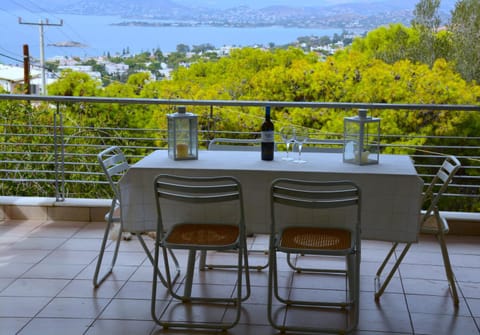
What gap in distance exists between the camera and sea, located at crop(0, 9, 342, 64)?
52.8 feet

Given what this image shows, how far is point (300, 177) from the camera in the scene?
3369 millimetres

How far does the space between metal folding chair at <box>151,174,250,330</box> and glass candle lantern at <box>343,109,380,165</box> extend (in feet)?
2.15

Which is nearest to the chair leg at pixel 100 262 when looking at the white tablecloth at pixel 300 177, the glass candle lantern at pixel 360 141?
the white tablecloth at pixel 300 177

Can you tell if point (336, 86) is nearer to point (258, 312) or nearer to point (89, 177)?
point (89, 177)

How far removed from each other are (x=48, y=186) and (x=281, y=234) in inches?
245

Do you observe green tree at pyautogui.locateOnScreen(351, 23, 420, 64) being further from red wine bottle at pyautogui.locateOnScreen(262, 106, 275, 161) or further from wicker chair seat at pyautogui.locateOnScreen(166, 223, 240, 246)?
wicker chair seat at pyautogui.locateOnScreen(166, 223, 240, 246)

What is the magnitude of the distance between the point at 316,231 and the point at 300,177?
0.28 metres

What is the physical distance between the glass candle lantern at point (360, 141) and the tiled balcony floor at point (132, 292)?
0.75 meters

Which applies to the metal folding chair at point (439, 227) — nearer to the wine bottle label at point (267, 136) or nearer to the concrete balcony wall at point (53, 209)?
the wine bottle label at point (267, 136)

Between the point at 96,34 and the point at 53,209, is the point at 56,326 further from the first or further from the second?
the point at 96,34

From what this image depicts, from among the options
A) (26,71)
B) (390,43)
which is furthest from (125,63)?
(390,43)

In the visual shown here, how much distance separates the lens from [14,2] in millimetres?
17547

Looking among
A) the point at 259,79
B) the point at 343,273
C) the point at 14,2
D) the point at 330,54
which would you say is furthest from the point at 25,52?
the point at 343,273

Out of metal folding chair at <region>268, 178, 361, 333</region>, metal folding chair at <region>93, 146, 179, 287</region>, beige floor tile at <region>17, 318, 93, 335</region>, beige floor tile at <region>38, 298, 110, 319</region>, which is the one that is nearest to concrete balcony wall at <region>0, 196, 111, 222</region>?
metal folding chair at <region>93, 146, 179, 287</region>
